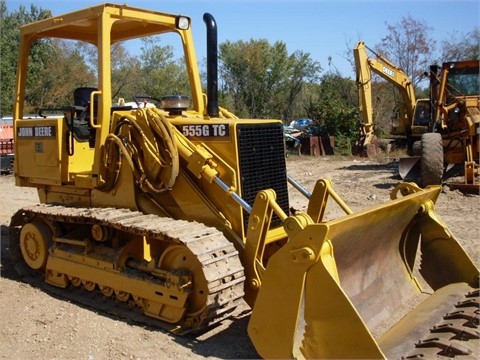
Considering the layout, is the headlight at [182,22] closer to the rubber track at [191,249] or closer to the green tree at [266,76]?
the rubber track at [191,249]

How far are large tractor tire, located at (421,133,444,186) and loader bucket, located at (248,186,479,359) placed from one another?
20.6ft

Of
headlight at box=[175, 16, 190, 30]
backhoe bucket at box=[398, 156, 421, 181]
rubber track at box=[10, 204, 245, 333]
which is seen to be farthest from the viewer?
backhoe bucket at box=[398, 156, 421, 181]

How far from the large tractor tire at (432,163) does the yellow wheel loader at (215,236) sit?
6390 mm

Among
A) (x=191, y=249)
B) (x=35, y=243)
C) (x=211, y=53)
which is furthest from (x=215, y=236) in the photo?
(x=35, y=243)

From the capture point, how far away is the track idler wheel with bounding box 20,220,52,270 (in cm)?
573

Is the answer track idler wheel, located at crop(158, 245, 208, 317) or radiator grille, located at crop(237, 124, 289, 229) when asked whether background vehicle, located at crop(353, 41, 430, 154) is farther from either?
track idler wheel, located at crop(158, 245, 208, 317)

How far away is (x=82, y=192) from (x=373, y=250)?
2997 millimetres

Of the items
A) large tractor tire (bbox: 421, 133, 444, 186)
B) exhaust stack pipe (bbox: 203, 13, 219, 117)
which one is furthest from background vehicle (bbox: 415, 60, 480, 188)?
exhaust stack pipe (bbox: 203, 13, 219, 117)

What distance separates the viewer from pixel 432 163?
444 inches

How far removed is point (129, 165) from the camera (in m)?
5.07

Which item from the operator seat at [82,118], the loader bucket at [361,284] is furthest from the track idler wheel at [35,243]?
the loader bucket at [361,284]

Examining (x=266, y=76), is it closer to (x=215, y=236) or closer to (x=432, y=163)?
(x=432, y=163)

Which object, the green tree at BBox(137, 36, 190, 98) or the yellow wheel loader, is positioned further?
the green tree at BBox(137, 36, 190, 98)

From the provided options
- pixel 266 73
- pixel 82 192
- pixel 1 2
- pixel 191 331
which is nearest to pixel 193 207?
pixel 191 331
